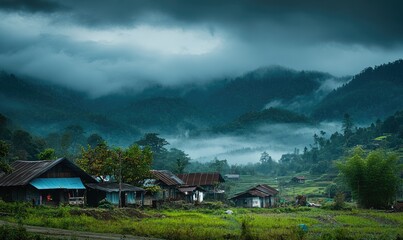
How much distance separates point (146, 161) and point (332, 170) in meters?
91.7

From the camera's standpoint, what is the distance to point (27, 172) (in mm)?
52281

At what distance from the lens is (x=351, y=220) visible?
158 ft

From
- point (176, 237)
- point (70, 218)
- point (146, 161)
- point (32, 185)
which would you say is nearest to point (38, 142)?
point (146, 161)

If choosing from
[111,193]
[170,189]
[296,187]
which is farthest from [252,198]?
[296,187]

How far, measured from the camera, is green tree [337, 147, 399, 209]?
6644cm

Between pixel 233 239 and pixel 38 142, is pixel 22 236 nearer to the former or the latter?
pixel 233 239

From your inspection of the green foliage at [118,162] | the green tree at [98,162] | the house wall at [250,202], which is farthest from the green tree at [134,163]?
the house wall at [250,202]

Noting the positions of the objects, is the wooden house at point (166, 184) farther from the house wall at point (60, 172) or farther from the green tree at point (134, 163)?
the house wall at point (60, 172)

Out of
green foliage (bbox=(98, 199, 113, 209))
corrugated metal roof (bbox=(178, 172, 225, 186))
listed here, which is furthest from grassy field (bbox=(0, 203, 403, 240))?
corrugated metal roof (bbox=(178, 172, 225, 186))

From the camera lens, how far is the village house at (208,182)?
8900 centimetres

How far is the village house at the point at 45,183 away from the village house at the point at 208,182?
115ft

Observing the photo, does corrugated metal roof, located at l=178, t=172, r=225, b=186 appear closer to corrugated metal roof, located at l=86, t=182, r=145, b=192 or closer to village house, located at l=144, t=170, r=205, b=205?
village house, located at l=144, t=170, r=205, b=205

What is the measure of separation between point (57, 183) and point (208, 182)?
40.4 m

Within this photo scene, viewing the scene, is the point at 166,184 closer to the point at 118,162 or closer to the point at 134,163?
the point at 134,163
